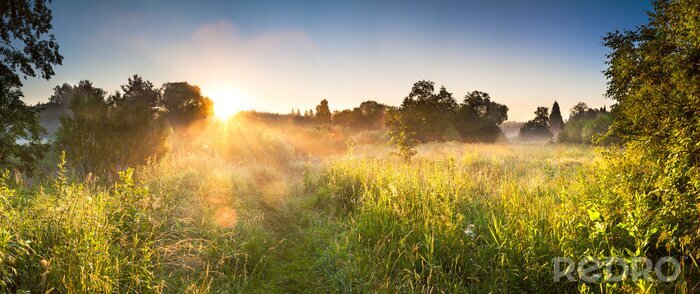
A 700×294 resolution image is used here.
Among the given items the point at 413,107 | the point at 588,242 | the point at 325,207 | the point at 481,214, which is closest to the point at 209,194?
the point at 325,207

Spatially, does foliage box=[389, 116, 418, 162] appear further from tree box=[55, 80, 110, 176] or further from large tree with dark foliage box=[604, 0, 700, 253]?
tree box=[55, 80, 110, 176]

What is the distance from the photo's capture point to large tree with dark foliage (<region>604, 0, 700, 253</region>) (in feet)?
10.3

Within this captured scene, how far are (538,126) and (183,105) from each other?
71.0 m

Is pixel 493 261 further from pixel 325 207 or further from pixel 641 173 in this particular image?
pixel 325 207

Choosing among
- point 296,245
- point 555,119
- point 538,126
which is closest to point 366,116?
point 538,126

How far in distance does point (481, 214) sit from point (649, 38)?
3407 mm

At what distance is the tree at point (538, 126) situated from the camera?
71188 millimetres

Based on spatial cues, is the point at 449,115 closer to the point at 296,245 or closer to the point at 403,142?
the point at 403,142

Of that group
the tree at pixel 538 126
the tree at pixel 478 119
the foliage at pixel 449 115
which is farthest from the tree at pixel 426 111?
the tree at pixel 538 126

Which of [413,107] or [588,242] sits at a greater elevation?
[413,107]

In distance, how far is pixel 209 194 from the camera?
7.00 metres

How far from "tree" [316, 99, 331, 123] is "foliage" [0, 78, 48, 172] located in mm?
61002

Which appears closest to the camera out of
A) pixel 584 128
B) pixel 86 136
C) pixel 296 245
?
pixel 296 245

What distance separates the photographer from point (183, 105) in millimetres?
35031
